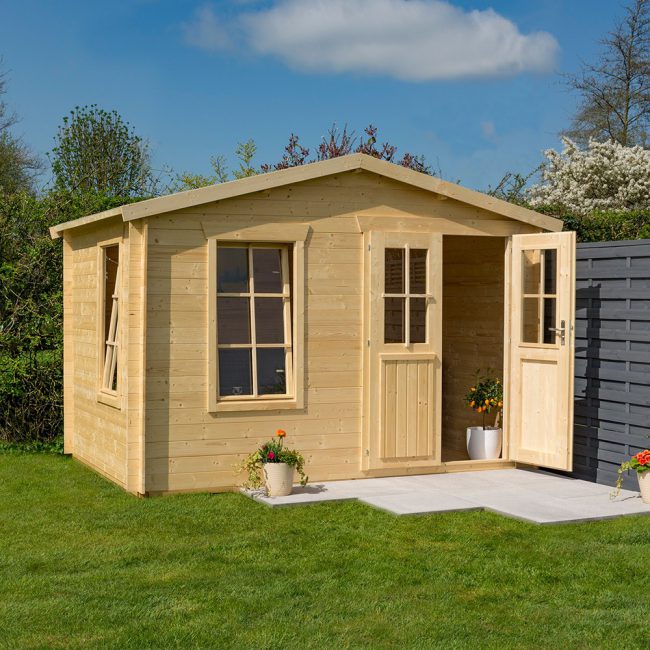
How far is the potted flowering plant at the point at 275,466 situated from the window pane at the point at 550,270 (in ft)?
8.31

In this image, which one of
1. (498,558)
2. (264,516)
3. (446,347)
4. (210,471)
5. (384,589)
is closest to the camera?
(384,589)

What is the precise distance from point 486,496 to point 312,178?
285cm

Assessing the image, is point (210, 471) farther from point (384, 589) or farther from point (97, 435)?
point (384, 589)

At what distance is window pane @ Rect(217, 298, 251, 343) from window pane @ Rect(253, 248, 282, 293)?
0.20 m

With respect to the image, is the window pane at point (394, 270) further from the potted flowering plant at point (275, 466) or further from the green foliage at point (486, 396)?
the green foliage at point (486, 396)

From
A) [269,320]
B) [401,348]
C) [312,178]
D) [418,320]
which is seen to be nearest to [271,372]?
[269,320]

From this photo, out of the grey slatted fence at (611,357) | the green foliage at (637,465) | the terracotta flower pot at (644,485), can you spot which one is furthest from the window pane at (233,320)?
the terracotta flower pot at (644,485)

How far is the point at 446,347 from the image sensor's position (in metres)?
11.4

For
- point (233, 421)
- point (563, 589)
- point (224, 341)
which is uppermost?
point (224, 341)

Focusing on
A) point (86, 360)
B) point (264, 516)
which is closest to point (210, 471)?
point (264, 516)

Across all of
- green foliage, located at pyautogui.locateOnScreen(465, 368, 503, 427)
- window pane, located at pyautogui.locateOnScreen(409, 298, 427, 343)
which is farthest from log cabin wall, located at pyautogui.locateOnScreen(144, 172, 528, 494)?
green foliage, located at pyautogui.locateOnScreen(465, 368, 503, 427)

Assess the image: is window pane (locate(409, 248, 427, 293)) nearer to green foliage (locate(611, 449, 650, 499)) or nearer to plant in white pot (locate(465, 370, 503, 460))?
plant in white pot (locate(465, 370, 503, 460))

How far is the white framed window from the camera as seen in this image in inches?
364

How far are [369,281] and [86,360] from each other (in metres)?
2.98
